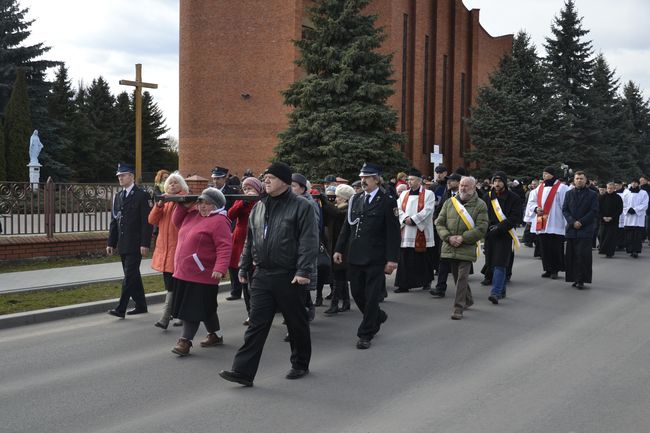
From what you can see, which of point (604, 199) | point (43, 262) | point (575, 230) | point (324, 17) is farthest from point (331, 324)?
point (324, 17)

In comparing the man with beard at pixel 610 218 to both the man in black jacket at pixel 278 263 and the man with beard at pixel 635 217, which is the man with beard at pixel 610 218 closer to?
the man with beard at pixel 635 217

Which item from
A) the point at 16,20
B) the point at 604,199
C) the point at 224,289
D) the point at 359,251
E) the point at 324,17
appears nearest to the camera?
the point at 359,251

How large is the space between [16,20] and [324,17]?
26.2 metres

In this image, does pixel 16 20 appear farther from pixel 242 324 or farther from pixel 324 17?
pixel 242 324

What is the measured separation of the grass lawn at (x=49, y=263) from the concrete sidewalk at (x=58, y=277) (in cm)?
51

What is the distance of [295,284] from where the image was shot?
5.79m

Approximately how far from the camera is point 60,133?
47.4 meters

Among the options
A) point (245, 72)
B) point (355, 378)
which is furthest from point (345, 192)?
point (245, 72)

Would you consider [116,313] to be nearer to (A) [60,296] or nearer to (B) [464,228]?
(A) [60,296]

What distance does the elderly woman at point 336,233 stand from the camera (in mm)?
9172

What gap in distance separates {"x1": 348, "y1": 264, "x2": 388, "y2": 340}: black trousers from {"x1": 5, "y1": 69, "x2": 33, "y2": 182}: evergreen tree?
3429cm

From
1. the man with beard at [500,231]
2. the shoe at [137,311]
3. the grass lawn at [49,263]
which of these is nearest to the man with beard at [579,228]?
the man with beard at [500,231]

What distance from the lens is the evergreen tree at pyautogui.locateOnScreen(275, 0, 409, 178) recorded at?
25172 mm

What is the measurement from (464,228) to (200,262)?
3929 millimetres
